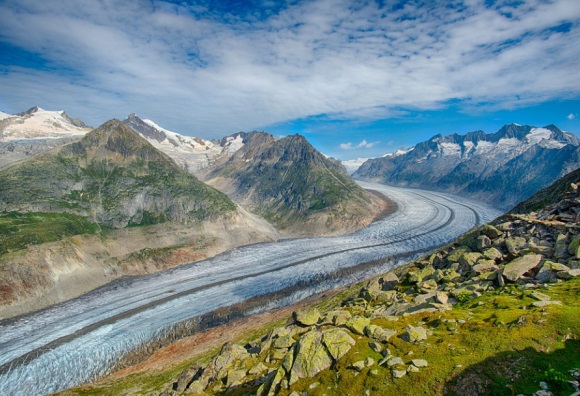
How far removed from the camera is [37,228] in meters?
106

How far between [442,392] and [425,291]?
2034cm

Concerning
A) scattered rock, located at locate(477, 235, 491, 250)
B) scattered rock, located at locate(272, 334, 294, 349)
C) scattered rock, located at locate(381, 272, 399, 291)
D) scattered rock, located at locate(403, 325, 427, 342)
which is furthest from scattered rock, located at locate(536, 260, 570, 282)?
scattered rock, located at locate(272, 334, 294, 349)

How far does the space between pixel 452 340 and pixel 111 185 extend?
525ft

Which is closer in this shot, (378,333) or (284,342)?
(378,333)

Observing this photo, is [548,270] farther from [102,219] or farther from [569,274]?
[102,219]

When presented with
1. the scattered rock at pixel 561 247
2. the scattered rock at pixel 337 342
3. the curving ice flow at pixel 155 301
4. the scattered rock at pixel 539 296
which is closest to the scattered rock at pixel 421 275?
the scattered rock at pixel 561 247

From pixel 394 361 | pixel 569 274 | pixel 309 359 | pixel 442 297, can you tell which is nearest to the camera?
pixel 394 361

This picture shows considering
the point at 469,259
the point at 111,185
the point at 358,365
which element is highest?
the point at 111,185

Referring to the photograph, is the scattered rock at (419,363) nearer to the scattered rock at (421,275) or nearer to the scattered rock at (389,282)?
the scattered rock at (421,275)

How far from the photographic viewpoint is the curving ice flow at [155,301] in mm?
61281

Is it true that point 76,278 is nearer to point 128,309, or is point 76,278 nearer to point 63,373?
point 128,309

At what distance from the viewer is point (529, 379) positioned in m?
16.0

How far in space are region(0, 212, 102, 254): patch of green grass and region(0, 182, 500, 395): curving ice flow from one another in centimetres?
2618

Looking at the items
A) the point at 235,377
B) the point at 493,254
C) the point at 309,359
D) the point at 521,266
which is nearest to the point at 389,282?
the point at 493,254
